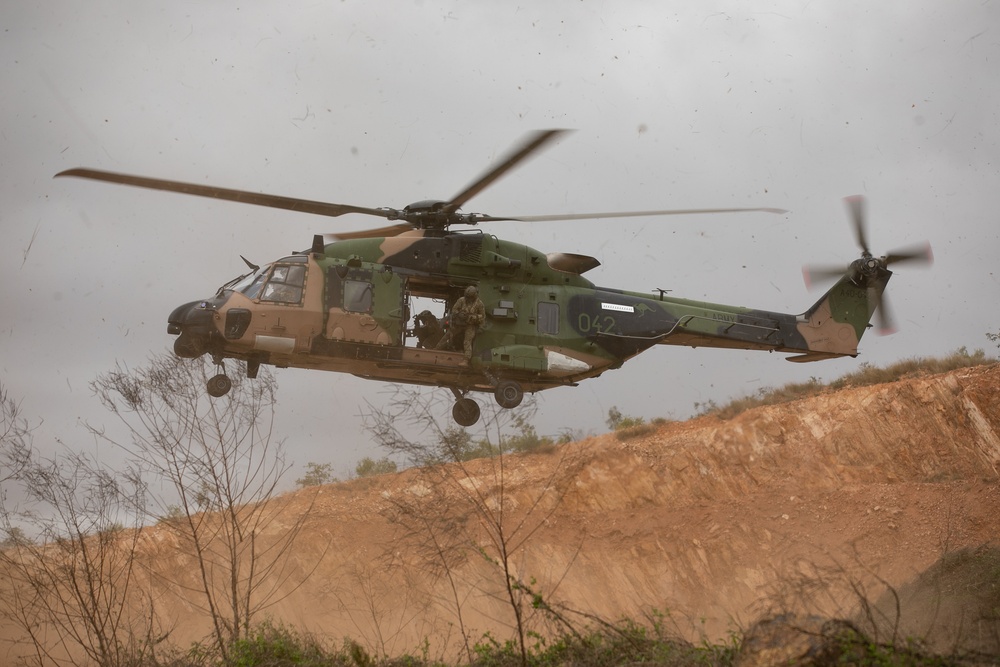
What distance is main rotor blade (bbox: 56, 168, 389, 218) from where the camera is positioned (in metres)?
11.5

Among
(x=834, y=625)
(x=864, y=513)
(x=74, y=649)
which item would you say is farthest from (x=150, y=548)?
(x=834, y=625)

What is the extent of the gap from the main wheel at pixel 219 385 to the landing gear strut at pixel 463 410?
3918 mm


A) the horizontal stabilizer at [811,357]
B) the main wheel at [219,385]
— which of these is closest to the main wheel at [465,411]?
the main wheel at [219,385]

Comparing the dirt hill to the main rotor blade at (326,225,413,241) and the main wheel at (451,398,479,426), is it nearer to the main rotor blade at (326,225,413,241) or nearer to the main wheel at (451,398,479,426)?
the main wheel at (451,398,479,426)

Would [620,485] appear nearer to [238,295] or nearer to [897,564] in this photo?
[897,564]

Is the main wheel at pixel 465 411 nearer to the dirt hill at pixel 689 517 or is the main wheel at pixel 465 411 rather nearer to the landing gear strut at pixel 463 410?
the landing gear strut at pixel 463 410

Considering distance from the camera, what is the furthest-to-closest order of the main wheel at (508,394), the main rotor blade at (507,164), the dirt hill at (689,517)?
the dirt hill at (689,517), the main wheel at (508,394), the main rotor blade at (507,164)

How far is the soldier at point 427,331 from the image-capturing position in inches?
574

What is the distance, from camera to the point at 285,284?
13461 mm

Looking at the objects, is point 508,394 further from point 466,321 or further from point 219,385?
point 219,385

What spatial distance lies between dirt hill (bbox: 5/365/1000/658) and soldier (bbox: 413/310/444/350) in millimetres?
4626

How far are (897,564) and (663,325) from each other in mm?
7989

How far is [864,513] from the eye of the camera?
64.5 ft

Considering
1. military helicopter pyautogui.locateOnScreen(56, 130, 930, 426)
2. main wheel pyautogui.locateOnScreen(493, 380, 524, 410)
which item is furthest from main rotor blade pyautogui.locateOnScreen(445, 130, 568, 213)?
main wheel pyautogui.locateOnScreen(493, 380, 524, 410)
